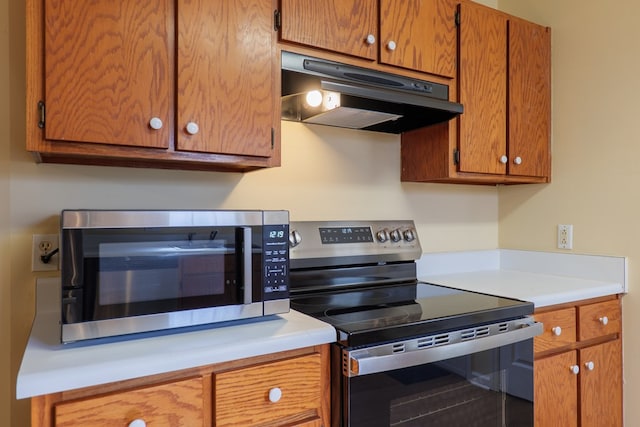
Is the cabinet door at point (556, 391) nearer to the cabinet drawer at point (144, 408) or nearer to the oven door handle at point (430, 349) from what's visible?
the oven door handle at point (430, 349)

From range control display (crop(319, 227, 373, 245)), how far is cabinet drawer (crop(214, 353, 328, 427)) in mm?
657

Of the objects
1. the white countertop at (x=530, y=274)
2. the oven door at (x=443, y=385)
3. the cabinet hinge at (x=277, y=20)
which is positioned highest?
the cabinet hinge at (x=277, y=20)

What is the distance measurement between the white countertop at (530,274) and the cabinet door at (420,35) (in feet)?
2.91

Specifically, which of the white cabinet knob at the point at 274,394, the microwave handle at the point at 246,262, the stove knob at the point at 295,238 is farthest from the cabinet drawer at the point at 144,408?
the stove knob at the point at 295,238

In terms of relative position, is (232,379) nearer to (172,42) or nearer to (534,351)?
(172,42)

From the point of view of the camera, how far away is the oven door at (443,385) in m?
1.15

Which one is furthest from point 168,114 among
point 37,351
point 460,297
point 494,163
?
point 494,163

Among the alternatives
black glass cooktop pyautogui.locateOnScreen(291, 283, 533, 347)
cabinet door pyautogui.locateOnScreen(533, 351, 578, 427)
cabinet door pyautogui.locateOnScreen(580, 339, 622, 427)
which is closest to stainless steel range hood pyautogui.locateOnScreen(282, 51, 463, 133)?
black glass cooktop pyautogui.locateOnScreen(291, 283, 533, 347)

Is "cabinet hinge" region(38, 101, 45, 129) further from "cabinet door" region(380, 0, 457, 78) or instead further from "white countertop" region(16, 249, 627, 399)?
"cabinet door" region(380, 0, 457, 78)

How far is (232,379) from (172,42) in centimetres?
93

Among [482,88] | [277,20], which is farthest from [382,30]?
[482,88]

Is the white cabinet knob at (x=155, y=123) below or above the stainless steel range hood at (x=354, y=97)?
below

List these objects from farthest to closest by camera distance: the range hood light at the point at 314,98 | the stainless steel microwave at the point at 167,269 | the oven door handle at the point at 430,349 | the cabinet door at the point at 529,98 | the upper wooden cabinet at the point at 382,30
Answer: the cabinet door at the point at 529,98 → the range hood light at the point at 314,98 → the upper wooden cabinet at the point at 382,30 → the oven door handle at the point at 430,349 → the stainless steel microwave at the point at 167,269

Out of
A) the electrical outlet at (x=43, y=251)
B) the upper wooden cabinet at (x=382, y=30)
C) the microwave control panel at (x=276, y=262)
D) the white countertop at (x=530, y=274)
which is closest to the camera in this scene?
the microwave control panel at (x=276, y=262)
